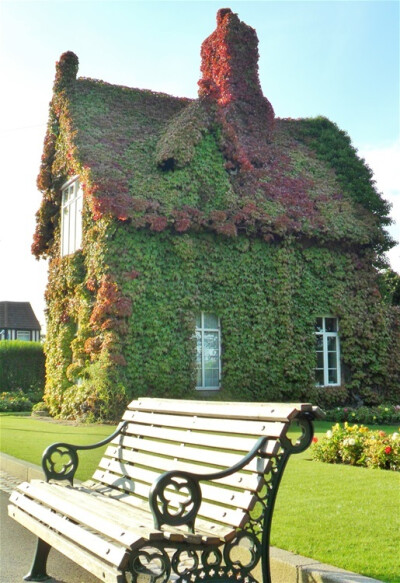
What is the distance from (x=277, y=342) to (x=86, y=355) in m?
5.04

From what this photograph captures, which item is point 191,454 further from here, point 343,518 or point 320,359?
point 320,359

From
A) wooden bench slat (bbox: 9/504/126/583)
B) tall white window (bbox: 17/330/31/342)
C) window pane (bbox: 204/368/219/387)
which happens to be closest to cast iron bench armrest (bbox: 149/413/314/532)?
wooden bench slat (bbox: 9/504/126/583)

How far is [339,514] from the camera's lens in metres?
5.80

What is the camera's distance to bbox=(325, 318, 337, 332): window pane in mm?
19922

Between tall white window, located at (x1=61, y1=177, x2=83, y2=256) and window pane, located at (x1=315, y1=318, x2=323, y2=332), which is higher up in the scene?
tall white window, located at (x1=61, y1=177, x2=83, y2=256)

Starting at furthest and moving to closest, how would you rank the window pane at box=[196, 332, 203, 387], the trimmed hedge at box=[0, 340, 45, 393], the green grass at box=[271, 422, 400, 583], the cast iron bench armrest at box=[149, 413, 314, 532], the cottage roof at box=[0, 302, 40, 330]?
the cottage roof at box=[0, 302, 40, 330] < the trimmed hedge at box=[0, 340, 45, 393] < the window pane at box=[196, 332, 203, 387] < the green grass at box=[271, 422, 400, 583] < the cast iron bench armrest at box=[149, 413, 314, 532]

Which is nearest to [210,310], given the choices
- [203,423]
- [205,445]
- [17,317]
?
[203,423]

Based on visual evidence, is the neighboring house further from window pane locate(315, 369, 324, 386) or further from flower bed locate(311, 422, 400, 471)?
Answer: flower bed locate(311, 422, 400, 471)

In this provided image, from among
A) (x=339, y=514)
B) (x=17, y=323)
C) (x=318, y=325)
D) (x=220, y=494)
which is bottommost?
(x=339, y=514)

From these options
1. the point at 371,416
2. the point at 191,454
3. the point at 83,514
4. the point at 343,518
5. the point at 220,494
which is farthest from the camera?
the point at 371,416

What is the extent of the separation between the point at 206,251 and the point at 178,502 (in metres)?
13.8

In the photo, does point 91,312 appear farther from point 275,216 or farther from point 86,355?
point 275,216

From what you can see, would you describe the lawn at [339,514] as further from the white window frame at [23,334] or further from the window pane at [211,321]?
the white window frame at [23,334]

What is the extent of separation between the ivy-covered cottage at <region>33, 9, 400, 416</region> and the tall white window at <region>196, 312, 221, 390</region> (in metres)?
0.04
